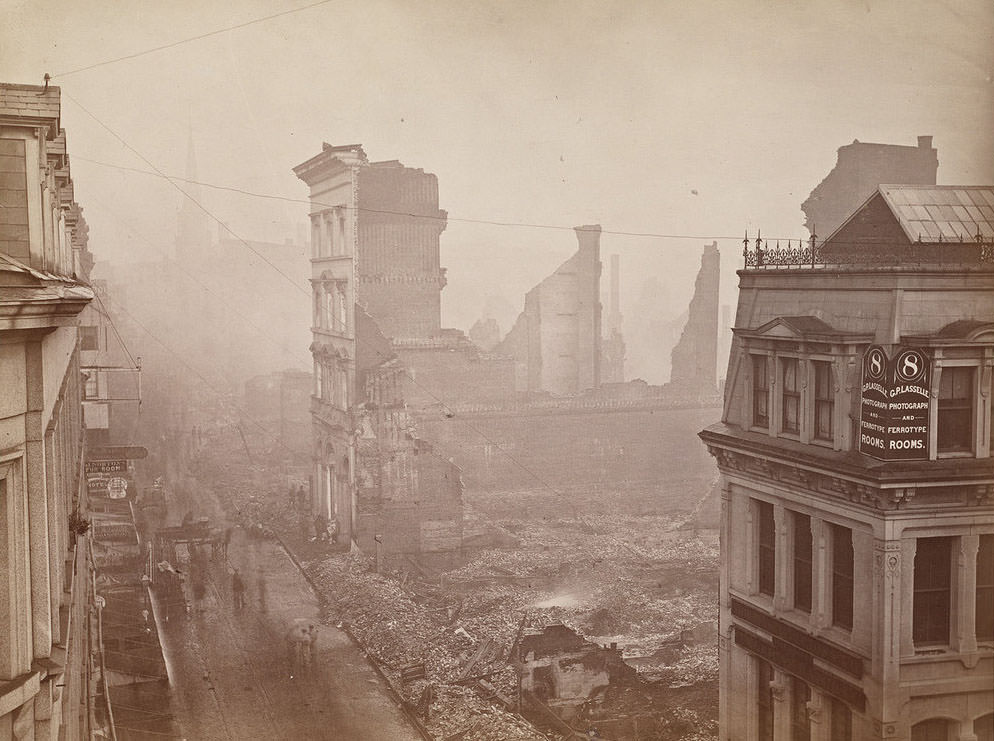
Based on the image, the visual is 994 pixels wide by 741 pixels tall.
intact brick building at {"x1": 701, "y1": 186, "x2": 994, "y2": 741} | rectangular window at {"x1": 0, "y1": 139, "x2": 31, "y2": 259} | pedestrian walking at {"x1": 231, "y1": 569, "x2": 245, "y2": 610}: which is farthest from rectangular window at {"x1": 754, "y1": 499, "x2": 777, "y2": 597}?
→ pedestrian walking at {"x1": 231, "y1": 569, "x2": 245, "y2": 610}

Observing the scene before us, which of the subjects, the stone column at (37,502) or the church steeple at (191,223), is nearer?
the stone column at (37,502)

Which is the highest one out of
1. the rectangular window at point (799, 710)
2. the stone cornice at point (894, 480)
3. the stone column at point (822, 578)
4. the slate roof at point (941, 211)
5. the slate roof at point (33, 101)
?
the slate roof at point (33, 101)

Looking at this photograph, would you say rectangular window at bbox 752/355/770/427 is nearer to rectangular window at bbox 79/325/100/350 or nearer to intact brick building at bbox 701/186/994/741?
intact brick building at bbox 701/186/994/741

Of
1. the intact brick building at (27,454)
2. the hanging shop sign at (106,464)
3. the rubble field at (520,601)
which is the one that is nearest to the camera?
the intact brick building at (27,454)

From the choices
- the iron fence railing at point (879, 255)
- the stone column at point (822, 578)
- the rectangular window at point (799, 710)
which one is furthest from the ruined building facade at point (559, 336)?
the stone column at point (822, 578)

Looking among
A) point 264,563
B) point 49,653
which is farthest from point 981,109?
point 264,563

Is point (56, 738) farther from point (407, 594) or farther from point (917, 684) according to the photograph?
point (407, 594)

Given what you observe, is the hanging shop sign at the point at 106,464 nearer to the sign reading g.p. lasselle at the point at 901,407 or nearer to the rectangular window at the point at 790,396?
the rectangular window at the point at 790,396
